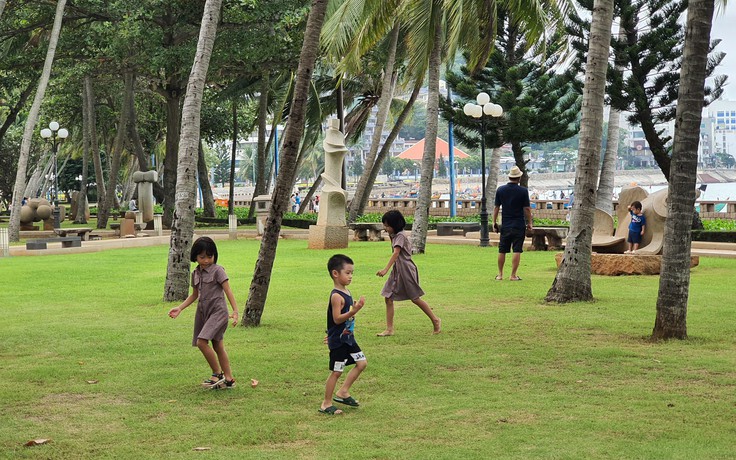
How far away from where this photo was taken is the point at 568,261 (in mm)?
12445

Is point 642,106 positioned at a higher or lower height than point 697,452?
higher

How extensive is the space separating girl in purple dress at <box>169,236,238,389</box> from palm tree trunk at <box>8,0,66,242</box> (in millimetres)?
20609

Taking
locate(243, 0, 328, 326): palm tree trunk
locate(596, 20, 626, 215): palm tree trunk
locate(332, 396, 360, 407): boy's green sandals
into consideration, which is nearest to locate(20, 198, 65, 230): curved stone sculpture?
locate(596, 20, 626, 215): palm tree trunk

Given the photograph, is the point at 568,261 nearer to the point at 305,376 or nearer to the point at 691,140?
the point at 691,140

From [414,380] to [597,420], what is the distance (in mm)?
1815

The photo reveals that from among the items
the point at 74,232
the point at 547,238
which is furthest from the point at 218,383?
the point at 74,232

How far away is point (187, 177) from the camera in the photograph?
13.1 m

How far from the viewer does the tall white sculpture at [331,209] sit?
23969 millimetres

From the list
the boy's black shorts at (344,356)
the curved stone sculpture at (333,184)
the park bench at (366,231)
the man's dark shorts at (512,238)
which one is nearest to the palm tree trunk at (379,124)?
the park bench at (366,231)

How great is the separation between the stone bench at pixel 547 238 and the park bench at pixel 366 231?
6.02m

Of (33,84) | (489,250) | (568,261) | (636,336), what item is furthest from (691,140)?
(33,84)

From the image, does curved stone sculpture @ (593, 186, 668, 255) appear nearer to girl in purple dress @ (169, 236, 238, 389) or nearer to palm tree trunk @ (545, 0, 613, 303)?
palm tree trunk @ (545, 0, 613, 303)

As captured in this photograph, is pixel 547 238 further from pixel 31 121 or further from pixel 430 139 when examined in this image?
pixel 31 121

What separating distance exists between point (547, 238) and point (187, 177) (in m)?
11.1
